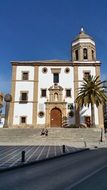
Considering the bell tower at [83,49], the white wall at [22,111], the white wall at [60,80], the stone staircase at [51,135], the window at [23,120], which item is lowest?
the stone staircase at [51,135]

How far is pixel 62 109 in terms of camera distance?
1442 inches

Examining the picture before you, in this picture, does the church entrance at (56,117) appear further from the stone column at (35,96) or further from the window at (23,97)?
the window at (23,97)

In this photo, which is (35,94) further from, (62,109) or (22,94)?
(62,109)

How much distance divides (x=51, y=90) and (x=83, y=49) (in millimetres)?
9703

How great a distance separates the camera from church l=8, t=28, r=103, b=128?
3575cm

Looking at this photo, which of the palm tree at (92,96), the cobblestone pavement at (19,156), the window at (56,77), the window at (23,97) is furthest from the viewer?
the window at (56,77)

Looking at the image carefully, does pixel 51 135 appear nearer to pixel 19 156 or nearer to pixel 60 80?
pixel 60 80

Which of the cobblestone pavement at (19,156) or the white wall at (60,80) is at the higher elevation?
the white wall at (60,80)

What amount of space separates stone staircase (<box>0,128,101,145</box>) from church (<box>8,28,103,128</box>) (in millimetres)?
6534

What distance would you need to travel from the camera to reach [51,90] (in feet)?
122

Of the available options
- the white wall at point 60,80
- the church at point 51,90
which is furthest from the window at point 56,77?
the white wall at point 60,80

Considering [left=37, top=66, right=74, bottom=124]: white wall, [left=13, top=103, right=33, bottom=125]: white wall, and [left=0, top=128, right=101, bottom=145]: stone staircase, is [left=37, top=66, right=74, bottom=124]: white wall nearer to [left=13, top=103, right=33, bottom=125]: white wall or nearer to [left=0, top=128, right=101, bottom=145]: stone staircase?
[left=13, top=103, right=33, bottom=125]: white wall

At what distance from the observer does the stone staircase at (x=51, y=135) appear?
25703 mm

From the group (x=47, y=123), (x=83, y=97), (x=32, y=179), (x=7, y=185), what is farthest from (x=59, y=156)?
(x=47, y=123)
